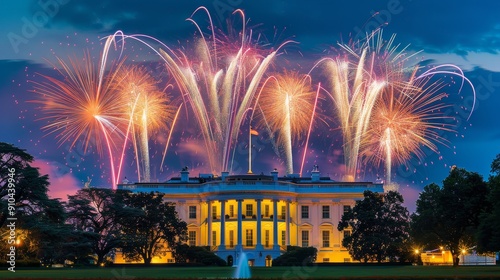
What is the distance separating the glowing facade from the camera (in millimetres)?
106312

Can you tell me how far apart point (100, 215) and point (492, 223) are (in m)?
43.0

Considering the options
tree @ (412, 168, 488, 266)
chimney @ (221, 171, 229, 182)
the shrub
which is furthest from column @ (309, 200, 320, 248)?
tree @ (412, 168, 488, 266)

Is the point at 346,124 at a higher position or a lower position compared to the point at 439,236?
higher

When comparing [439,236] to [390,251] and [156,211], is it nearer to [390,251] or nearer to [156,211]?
[390,251]

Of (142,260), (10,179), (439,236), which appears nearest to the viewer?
(10,179)

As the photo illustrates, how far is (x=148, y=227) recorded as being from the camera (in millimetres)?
92875

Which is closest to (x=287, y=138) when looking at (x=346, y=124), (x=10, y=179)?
(x=346, y=124)

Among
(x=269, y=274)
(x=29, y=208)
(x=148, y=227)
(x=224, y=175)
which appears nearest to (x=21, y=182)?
(x=29, y=208)

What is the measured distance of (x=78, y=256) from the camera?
252ft

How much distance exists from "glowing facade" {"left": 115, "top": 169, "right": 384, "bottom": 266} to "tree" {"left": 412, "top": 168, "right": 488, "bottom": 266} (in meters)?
25.0

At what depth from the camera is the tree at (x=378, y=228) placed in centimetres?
9100

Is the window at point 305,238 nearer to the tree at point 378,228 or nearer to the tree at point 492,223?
the tree at point 378,228

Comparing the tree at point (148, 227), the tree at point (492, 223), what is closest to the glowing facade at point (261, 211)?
the tree at point (148, 227)

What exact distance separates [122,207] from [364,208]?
93.1ft
